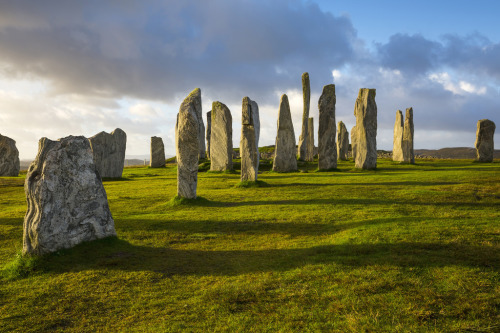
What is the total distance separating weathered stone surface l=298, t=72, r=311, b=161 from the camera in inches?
1425

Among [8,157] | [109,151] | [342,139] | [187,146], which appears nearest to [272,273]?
[187,146]

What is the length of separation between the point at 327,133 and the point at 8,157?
971 inches

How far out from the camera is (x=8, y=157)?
28578 millimetres

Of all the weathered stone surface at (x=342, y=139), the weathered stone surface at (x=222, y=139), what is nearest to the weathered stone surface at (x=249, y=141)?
the weathered stone surface at (x=222, y=139)

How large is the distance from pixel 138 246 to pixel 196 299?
358cm

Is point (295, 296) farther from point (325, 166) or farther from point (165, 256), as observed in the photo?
point (325, 166)

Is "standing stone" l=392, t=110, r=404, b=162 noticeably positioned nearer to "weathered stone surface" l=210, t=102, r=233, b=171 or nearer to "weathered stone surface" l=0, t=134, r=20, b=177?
"weathered stone surface" l=210, t=102, r=233, b=171

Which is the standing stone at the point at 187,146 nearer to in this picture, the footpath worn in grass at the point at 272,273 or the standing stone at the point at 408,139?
the footpath worn in grass at the point at 272,273

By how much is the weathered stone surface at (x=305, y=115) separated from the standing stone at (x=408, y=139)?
9.24 meters

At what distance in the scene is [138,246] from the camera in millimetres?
8891

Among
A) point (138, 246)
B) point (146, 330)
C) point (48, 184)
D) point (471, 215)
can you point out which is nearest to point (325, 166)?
point (471, 215)

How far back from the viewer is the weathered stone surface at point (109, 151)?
23.4 m

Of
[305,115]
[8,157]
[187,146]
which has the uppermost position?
[305,115]

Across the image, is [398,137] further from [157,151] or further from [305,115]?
[157,151]
